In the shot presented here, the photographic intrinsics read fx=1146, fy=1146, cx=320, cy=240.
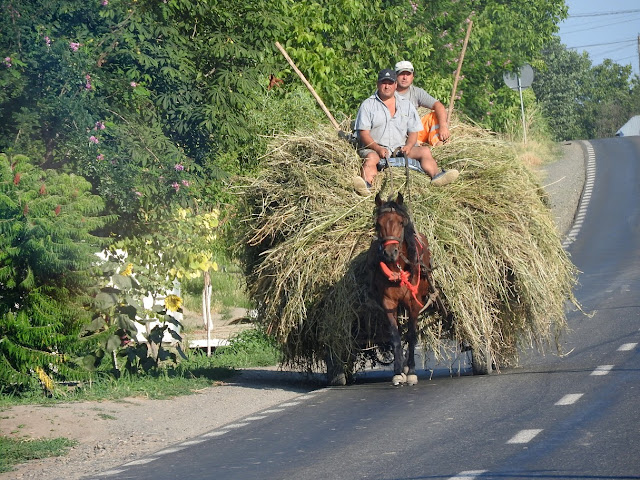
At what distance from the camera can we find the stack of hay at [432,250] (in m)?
11.2

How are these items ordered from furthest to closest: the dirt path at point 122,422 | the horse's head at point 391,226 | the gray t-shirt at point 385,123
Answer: the gray t-shirt at point 385,123 < the horse's head at point 391,226 < the dirt path at point 122,422

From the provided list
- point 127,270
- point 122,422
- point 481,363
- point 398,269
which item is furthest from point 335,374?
point 127,270

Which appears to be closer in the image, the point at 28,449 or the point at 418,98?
the point at 28,449

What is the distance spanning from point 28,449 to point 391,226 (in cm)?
383

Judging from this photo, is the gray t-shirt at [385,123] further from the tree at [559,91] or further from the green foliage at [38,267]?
the tree at [559,91]

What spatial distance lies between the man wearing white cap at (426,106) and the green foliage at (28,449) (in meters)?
5.30

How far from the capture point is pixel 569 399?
31.8ft

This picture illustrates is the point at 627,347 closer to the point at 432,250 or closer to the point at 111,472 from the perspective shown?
the point at 432,250

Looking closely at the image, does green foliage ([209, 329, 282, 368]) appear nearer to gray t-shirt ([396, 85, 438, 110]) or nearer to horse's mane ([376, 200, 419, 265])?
gray t-shirt ([396, 85, 438, 110])

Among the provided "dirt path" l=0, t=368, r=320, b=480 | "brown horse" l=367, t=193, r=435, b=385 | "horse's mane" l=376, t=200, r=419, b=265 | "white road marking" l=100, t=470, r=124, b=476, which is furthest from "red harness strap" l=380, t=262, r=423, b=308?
"white road marking" l=100, t=470, r=124, b=476

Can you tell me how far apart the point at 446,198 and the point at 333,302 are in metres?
1.56

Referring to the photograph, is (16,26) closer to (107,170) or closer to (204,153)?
(107,170)

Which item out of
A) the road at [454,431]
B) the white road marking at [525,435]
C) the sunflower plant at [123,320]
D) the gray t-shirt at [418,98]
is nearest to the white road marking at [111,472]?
the road at [454,431]

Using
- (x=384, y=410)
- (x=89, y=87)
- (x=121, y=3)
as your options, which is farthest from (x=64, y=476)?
(x=121, y=3)
